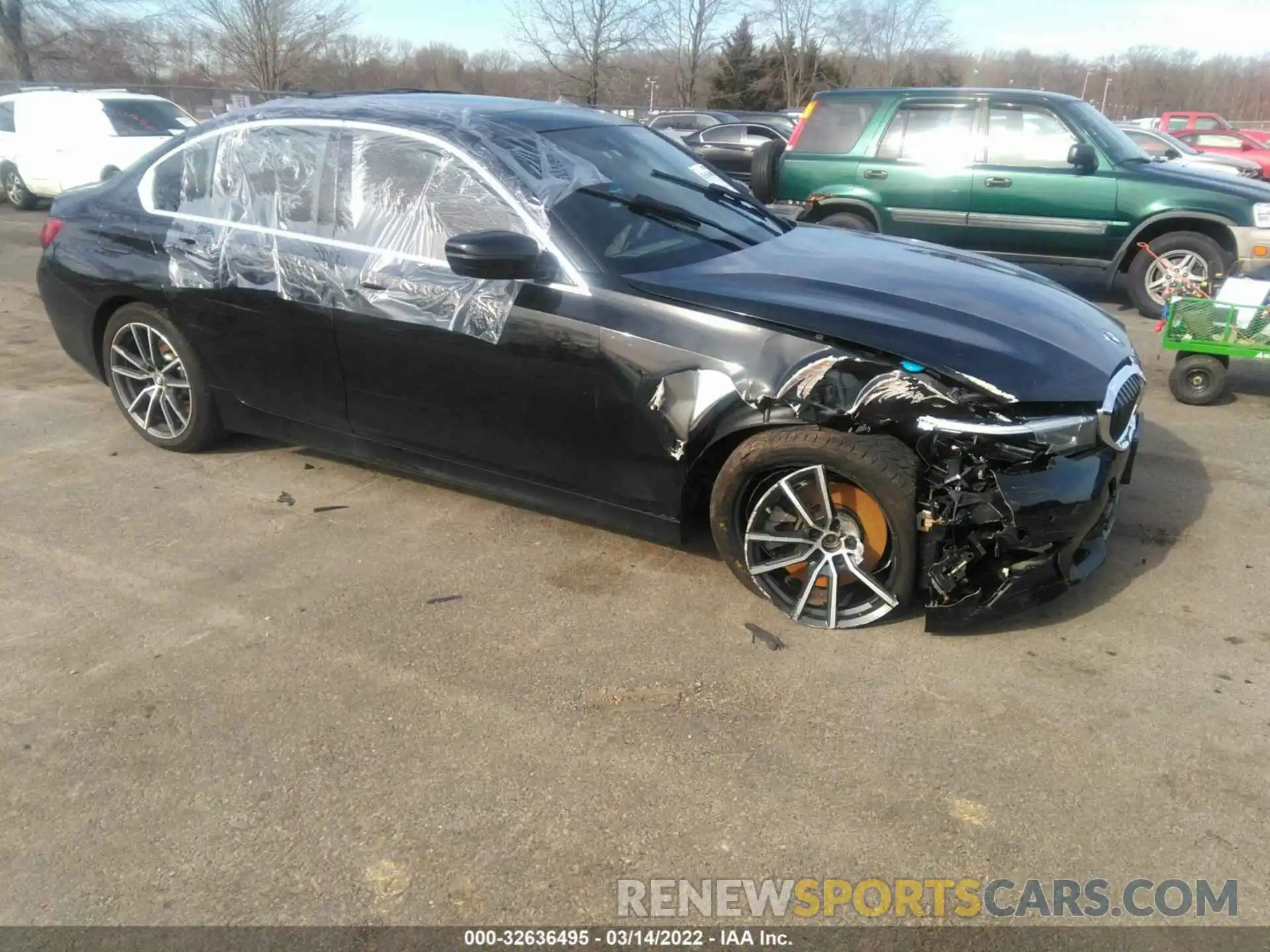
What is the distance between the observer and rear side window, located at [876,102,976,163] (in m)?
8.77

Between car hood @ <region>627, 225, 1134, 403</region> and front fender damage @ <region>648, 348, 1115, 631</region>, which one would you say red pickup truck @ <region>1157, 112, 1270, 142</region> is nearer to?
car hood @ <region>627, 225, 1134, 403</region>

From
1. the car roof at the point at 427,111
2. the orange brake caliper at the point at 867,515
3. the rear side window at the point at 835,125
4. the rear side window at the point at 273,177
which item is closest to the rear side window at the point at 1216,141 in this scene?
the rear side window at the point at 835,125

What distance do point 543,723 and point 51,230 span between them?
13.9ft

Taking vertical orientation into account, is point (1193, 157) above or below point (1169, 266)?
above

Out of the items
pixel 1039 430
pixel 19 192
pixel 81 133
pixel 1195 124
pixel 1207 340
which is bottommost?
pixel 1207 340

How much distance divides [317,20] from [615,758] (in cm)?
3114

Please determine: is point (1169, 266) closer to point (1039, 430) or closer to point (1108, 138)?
point (1108, 138)

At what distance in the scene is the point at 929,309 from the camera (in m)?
3.48

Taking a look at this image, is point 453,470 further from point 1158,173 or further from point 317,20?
point 317,20

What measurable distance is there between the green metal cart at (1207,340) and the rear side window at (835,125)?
4.08m

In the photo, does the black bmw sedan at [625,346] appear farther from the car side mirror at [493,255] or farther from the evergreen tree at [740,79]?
the evergreen tree at [740,79]

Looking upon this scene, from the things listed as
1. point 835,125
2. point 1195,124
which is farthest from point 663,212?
point 1195,124

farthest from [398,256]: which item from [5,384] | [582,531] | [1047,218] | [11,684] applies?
[1047,218]

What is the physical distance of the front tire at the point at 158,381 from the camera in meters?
4.84
